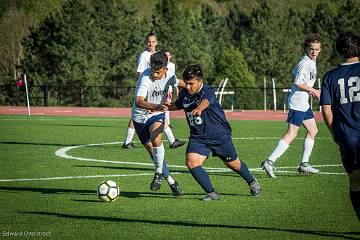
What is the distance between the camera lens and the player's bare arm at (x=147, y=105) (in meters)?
11.9

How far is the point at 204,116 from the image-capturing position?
37.7 feet

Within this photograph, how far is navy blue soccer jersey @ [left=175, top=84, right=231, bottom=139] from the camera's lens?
1139cm

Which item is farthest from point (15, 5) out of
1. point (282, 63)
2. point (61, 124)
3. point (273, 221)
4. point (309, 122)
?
point (273, 221)

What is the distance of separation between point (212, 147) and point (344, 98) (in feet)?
9.76

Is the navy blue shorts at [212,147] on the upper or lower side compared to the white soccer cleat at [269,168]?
upper

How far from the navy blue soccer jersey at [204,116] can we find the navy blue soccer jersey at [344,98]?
8.75ft

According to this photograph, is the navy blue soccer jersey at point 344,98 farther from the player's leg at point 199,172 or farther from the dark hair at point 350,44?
the player's leg at point 199,172

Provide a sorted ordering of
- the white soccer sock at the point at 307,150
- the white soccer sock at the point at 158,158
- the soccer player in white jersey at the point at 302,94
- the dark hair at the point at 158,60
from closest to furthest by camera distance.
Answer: the dark hair at the point at 158,60 → the white soccer sock at the point at 158,158 → the soccer player in white jersey at the point at 302,94 → the white soccer sock at the point at 307,150

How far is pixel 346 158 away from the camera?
873 cm

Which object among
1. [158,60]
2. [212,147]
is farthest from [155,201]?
[158,60]

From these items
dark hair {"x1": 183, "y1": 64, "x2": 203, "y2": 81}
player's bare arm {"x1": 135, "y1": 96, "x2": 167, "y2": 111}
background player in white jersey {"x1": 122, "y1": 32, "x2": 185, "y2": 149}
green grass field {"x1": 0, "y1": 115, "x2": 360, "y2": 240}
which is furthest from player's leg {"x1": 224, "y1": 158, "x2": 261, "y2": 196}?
background player in white jersey {"x1": 122, "y1": 32, "x2": 185, "y2": 149}

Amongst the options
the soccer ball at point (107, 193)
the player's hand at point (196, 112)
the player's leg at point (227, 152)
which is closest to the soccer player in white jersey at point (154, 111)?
the player's leg at point (227, 152)

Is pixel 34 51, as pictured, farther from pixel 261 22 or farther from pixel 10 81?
pixel 261 22

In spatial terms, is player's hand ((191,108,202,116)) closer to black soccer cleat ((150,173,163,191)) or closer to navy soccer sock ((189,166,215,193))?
navy soccer sock ((189,166,215,193))
